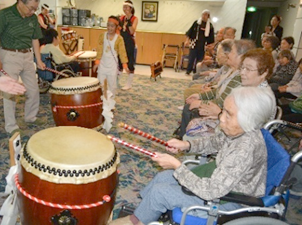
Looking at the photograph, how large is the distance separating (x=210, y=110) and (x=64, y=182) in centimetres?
127

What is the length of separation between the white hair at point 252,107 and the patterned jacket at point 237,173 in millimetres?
54

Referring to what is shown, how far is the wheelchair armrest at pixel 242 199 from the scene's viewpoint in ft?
3.83

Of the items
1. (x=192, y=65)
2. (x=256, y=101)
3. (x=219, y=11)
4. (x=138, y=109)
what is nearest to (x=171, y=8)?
(x=219, y=11)

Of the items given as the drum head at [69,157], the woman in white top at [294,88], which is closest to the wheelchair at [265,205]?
the drum head at [69,157]

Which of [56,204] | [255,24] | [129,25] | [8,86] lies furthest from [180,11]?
[56,204]

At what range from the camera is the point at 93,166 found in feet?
4.21

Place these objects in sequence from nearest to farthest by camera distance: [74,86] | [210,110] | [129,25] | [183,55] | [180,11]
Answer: [210,110] < [74,86] < [129,25] < [183,55] < [180,11]

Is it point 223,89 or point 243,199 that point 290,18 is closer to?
point 223,89

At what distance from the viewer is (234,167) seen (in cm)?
117

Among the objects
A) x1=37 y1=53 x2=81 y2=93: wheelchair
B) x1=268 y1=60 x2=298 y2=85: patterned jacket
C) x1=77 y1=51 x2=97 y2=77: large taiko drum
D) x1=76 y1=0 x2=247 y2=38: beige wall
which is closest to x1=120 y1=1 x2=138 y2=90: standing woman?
x1=77 y1=51 x2=97 y2=77: large taiko drum

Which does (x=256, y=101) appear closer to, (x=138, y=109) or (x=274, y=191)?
(x=274, y=191)

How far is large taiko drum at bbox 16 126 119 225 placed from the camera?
4.08ft

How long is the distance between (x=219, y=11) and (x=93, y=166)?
26.1 feet

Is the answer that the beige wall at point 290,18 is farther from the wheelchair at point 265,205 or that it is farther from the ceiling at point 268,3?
the wheelchair at point 265,205
